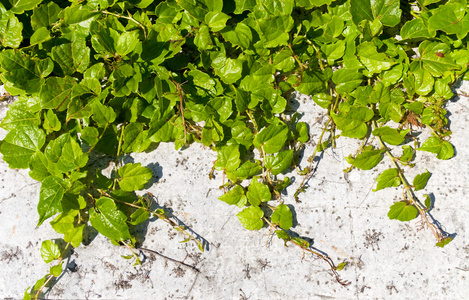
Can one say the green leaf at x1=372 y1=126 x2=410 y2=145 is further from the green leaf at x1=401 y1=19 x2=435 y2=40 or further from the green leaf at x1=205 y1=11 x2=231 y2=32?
the green leaf at x1=205 y1=11 x2=231 y2=32

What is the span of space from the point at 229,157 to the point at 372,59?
66 centimetres

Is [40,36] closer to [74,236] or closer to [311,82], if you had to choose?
[74,236]

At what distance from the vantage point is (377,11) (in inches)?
57.9

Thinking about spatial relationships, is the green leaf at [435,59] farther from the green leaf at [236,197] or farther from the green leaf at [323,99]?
the green leaf at [236,197]

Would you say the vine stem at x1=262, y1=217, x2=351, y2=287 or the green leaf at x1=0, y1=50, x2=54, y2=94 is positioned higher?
the green leaf at x1=0, y1=50, x2=54, y2=94

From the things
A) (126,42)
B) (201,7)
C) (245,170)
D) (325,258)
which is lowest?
(325,258)

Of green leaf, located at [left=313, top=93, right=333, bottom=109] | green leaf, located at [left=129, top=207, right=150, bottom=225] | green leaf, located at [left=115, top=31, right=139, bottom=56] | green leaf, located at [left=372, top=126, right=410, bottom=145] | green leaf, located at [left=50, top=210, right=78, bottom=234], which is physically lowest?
green leaf, located at [left=50, top=210, right=78, bottom=234]

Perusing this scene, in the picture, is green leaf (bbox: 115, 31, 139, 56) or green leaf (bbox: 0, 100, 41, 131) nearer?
green leaf (bbox: 115, 31, 139, 56)

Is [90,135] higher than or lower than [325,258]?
higher

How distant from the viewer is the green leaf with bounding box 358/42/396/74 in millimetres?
1456

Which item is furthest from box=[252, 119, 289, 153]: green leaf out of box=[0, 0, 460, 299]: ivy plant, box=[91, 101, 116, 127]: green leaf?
box=[91, 101, 116, 127]: green leaf

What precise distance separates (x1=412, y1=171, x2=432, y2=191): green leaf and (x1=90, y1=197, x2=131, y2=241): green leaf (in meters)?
1.10

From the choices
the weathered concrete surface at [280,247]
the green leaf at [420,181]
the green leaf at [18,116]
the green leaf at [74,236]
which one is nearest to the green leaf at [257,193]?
the weathered concrete surface at [280,247]

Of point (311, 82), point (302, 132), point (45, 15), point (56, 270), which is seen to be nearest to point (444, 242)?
point (302, 132)
